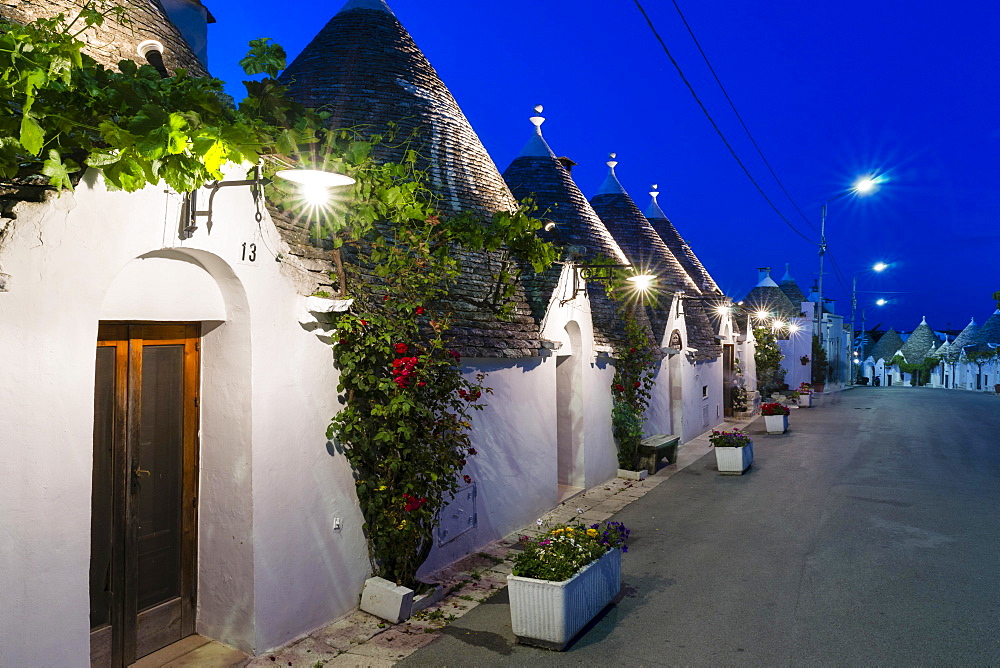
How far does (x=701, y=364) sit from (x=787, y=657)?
14660 millimetres

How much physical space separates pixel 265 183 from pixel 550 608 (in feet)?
13.3

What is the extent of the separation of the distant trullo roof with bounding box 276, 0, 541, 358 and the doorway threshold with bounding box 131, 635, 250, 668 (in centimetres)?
402

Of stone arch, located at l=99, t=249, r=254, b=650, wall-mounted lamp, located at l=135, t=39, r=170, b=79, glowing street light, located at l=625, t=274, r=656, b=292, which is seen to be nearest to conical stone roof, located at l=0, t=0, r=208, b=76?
wall-mounted lamp, located at l=135, t=39, r=170, b=79

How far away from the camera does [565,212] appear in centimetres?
1447

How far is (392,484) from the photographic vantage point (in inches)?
241

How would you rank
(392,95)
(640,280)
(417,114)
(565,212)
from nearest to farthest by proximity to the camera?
(392,95)
(417,114)
(640,280)
(565,212)

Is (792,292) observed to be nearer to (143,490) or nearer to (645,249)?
(645,249)

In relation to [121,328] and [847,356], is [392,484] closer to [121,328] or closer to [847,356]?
[121,328]

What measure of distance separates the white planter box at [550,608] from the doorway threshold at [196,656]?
219 cm

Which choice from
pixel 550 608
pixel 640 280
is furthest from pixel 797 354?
pixel 550 608

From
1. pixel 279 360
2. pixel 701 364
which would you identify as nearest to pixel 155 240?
pixel 279 360

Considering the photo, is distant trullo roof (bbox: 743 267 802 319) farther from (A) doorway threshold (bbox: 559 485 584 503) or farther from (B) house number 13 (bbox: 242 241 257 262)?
(B) house number 13 (bbox: 242 241 257 262)

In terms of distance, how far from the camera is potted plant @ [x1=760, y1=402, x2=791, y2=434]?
19.5 meters

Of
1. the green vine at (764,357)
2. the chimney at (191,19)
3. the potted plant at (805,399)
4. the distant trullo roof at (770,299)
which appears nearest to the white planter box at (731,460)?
the chimney at (191,19)
